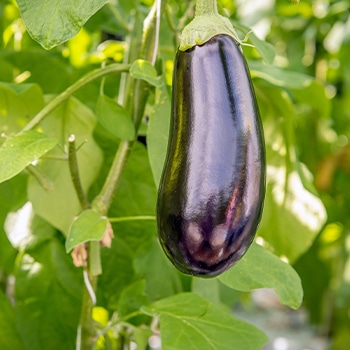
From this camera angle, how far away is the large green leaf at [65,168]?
798mm

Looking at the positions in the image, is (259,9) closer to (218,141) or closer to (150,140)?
(150,140)

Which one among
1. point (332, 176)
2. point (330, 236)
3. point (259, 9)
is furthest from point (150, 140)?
point (330, 236)

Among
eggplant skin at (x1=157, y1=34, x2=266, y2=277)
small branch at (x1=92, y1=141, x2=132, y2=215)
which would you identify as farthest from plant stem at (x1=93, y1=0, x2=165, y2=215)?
eggplant skin at (x1=157, y1=34, x2=266, y2=277)

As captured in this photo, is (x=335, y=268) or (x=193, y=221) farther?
A: (x=335, y=268)

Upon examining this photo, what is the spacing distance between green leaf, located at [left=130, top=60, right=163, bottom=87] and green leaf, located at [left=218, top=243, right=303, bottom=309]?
0.54 ft

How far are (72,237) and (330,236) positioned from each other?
1.47m

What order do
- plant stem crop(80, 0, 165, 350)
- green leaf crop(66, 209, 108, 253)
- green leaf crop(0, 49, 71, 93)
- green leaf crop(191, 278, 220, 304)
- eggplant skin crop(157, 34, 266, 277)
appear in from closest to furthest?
eggplant skin crop(157, 34, 266, 277) < green leaf crop(66, 209, 108, 253) < plant stem crop(80, 0, 165, 350) < green leaf crop(191, 278, 220, 304) < green leaf crop(0, 49, 71, 93)

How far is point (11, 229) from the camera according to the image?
938mm

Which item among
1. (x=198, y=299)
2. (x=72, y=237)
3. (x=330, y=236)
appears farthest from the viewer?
(x=330, y=236)

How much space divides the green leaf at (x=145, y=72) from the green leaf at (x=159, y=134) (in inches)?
1.7

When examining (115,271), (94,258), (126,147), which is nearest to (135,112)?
(126,147)

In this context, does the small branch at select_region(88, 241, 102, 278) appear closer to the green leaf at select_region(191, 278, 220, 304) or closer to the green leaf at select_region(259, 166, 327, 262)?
the green leaf at select_region(191, 278, 220, 304)

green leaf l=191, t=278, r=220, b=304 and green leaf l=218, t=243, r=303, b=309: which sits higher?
green leaf l=218, t=243, r=303, b=309

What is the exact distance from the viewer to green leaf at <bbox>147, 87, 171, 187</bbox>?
2.13ft
